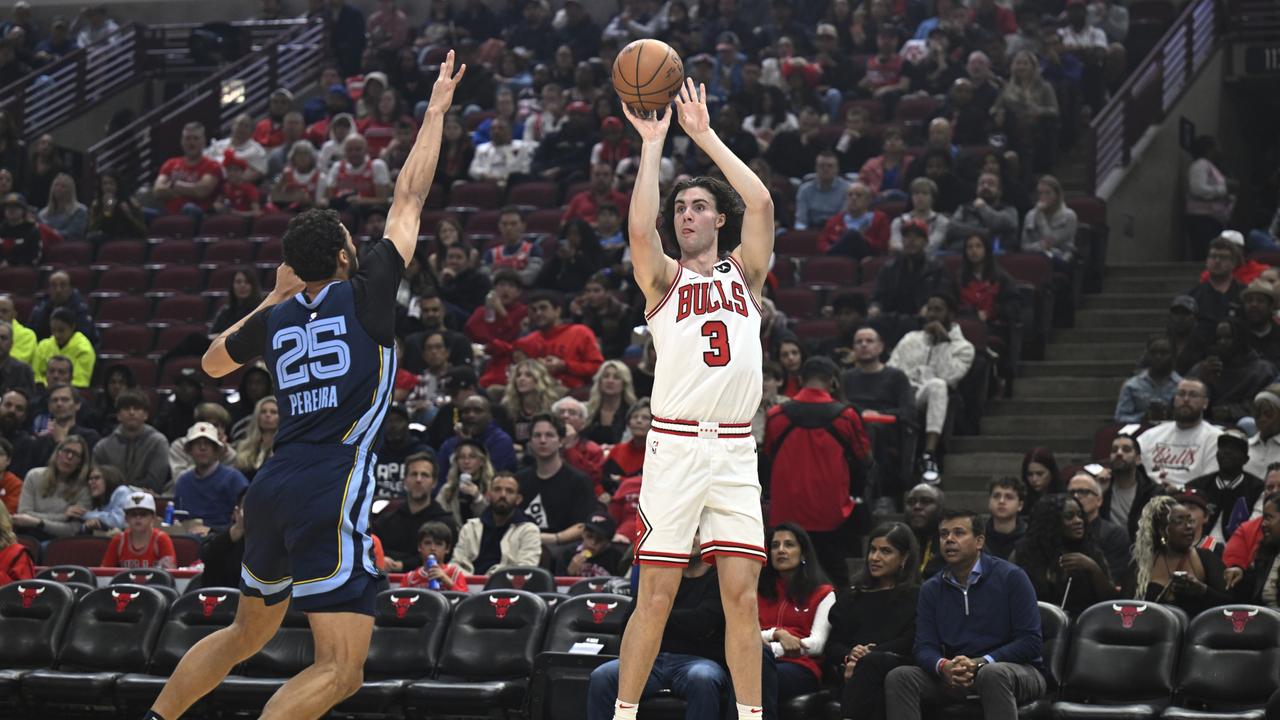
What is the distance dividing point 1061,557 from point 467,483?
4.35m

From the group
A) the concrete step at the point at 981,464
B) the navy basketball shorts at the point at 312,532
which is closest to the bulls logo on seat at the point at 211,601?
the navy basketball shorts at the point at 312,532

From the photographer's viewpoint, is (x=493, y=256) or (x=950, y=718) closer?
(x=950, y=718)

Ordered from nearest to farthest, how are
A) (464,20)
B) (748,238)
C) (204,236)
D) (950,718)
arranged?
1. (748,238)
2. (950,718)
3. (204,236)
4. (464,20)

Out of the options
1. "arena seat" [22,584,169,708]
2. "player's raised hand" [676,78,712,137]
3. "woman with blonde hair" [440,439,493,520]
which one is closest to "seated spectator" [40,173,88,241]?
"woman with blonde hair" [440,439,493,520]

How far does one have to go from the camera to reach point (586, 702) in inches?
350

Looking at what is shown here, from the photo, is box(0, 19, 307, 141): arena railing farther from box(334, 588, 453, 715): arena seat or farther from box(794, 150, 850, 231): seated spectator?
box(334, 588, 453, 715): arena seat

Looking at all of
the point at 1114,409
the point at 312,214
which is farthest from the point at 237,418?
the point at 312,214

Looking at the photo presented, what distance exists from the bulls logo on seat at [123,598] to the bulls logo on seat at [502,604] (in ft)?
7.50

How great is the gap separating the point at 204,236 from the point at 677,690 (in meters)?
12.1

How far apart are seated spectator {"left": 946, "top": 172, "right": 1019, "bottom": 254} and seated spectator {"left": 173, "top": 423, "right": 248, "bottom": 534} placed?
651cm

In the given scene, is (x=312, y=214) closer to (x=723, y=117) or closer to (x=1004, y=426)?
(x=1004, y=426)

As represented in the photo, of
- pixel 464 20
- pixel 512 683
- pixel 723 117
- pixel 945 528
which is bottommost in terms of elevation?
pixel 512 683

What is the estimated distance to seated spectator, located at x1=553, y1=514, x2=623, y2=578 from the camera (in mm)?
11273

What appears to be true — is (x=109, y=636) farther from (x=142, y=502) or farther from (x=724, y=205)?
(x=724, y=205)
